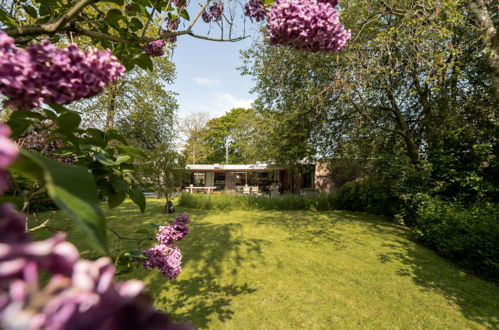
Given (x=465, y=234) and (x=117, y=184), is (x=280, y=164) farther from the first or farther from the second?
(x=117, y=184)

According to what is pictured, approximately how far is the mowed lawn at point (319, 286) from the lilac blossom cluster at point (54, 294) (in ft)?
9.99

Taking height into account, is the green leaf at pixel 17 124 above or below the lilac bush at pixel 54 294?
above

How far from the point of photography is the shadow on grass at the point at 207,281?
12.8ft

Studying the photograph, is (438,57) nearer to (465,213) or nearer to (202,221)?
(465,213)

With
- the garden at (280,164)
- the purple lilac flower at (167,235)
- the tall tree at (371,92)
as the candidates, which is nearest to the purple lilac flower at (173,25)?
the garden at (280,164)

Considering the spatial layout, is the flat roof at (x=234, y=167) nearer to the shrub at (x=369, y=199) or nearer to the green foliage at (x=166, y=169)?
the shrub at (x=369, y=199)

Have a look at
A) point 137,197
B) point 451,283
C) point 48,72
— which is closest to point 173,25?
point 137,197

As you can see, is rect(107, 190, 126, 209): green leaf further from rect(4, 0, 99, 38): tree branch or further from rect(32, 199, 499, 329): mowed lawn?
rect(32, 199, 499, 329): mowed lawn

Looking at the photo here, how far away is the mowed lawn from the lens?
3.82 metres

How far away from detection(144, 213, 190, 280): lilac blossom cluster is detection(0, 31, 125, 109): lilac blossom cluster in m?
1.94

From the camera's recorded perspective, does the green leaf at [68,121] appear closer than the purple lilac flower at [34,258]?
No

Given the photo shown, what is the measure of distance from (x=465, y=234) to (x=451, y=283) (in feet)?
5.91

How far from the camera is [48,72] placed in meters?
0.65

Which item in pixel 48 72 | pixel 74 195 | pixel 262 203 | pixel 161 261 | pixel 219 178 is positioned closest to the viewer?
pixel 74 195
